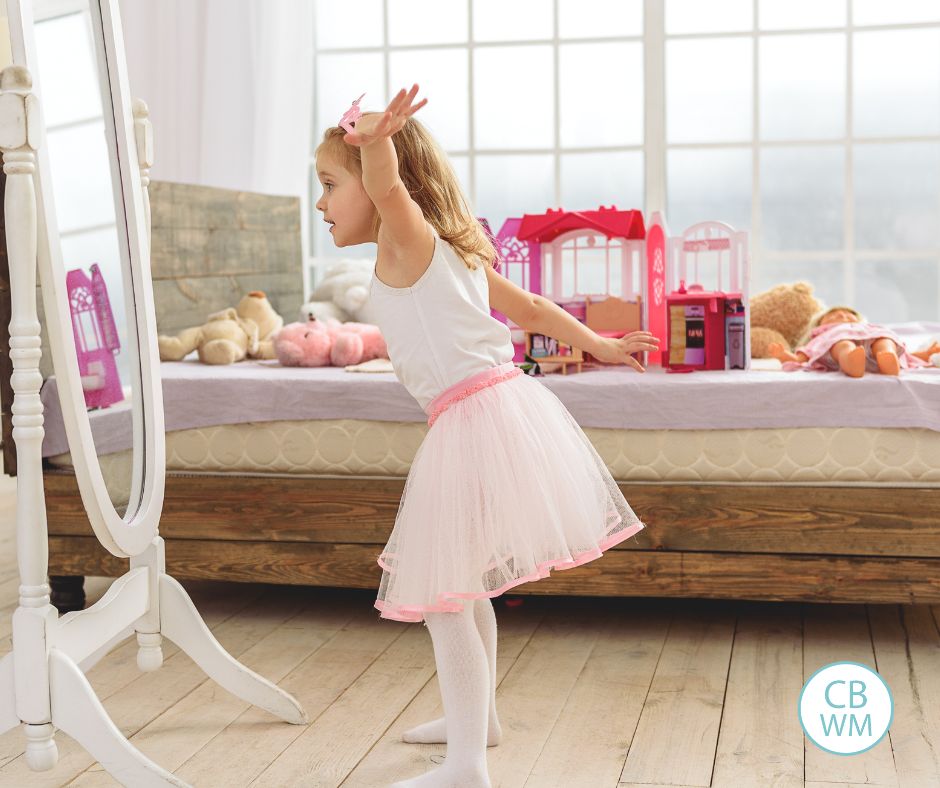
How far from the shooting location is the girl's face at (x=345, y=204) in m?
1.67

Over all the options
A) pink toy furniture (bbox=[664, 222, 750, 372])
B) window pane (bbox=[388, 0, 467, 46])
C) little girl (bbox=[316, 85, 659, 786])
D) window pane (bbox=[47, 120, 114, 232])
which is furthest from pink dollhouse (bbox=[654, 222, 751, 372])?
window pane (bbox=[388, 0, 467, 46])

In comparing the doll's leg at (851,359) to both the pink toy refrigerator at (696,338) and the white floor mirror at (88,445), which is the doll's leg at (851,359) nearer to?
the pink toy refrigerator at (696,338)

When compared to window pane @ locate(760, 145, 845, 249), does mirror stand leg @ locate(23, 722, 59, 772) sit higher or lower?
lower

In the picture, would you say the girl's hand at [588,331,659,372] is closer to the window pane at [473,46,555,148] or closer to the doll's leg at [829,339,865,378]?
the doll's leg at [829,339,865,378]

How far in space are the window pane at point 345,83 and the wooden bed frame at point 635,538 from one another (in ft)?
7.43

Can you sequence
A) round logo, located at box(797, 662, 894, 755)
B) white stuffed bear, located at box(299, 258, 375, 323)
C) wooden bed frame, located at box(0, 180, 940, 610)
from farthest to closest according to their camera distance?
white stuffed bear, located at box(299, 258, 375, 323) < wooden bed frame, located at box(0, 180, 940, 610) < round logo, located at box(797, 662, 894, 755)

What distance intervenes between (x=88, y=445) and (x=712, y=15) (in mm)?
3197

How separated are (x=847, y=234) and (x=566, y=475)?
2.82 metres

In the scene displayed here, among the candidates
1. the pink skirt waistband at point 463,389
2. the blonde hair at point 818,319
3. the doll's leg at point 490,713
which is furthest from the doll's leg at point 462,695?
→ the blonde hair at point 818,319

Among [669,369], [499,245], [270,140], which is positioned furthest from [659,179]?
[669,369]

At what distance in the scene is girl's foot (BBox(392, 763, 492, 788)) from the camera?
1607mm

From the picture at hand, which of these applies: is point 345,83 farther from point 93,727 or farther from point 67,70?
point 93,727

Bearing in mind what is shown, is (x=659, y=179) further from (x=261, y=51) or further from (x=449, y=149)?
(x=261, y=51)

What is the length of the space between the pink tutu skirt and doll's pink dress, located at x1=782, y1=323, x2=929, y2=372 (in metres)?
0.85
